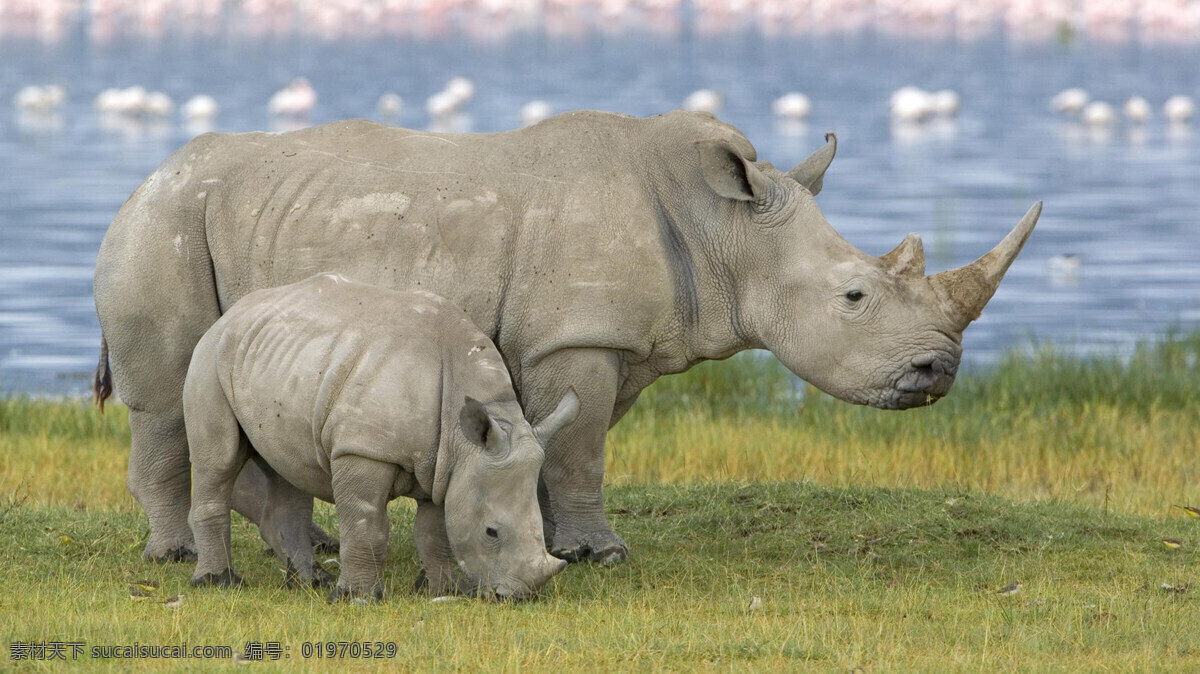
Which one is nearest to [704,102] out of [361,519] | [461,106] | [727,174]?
[461,106]

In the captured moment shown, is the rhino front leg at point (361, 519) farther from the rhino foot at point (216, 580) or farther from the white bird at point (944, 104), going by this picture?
the white bird at point (944, 104)

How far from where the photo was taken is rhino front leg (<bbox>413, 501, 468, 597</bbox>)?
863cm

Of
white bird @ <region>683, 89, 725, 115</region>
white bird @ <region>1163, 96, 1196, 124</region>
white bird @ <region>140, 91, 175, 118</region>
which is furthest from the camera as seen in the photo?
white bird @ <region>1163, 96, 1196, 124</region>

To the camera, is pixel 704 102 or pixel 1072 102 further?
pixel 1072 102

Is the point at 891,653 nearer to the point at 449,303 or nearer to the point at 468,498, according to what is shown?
the point at 468,498

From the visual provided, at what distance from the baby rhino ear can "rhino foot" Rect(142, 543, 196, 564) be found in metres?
2.18

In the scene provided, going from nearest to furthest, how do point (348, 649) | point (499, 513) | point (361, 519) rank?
point (348, 649)
point (499, 513)
point (361, 519)

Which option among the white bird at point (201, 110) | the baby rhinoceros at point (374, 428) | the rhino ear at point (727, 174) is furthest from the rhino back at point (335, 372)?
the white bird at point (201, 110)

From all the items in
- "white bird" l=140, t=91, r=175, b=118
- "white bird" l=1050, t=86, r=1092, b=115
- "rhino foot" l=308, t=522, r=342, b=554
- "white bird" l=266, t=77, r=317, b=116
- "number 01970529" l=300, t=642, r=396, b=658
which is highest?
"number 01970529" l=300, t=642, r=396, b=658

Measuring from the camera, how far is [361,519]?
27.5 ft

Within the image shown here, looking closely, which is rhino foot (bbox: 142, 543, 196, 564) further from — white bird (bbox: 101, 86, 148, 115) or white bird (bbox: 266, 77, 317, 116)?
white bird (bbox: 101, 86, 148, 115)

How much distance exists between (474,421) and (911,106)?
33999mm

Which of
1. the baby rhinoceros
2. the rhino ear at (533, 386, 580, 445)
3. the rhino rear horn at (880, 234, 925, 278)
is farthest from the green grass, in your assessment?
the rhino rear horn at (880, 234, 925, 278)

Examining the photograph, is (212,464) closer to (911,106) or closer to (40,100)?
(911,106)
